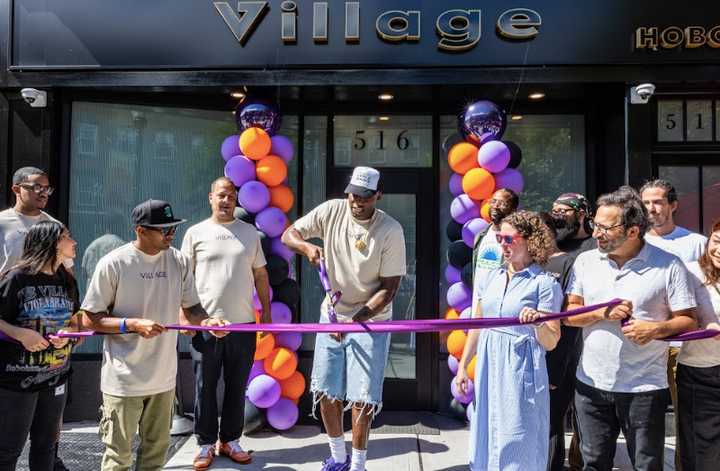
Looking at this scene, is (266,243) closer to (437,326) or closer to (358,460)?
(358,460)

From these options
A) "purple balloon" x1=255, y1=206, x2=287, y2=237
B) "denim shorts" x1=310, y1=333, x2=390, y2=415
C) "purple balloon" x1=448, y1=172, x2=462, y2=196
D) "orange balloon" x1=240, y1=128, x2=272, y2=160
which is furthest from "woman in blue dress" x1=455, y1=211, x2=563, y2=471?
"orange balloon" x1=240, y1=128, x2=272, y2=160

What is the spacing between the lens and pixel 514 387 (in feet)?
9.35

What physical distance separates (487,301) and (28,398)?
248cm

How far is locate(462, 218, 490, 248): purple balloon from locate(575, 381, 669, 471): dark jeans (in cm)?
200

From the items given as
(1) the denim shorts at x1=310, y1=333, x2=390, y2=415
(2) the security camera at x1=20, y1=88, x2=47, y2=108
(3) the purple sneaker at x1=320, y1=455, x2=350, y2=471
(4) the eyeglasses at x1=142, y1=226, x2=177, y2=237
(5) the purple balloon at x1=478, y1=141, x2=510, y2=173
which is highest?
(2) the security camera at x1=20, y1=88, x2=47, y2=108

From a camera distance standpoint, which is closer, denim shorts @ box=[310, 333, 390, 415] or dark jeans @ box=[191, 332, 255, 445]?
denim shorts @ box=[310, 333, 390, 415]

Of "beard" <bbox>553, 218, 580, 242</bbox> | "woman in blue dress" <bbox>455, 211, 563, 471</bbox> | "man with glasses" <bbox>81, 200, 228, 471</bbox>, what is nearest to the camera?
"woman in blue dress" <bbox>455, 211, 563, 471</bbox>

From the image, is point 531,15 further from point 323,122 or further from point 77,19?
point 77,19

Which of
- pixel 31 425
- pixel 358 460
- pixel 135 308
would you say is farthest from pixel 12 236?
pixel 358 460

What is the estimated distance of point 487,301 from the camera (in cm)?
303

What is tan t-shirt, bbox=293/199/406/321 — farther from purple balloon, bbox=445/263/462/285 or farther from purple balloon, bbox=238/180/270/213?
purple balloon, bbox=445/263/462/285

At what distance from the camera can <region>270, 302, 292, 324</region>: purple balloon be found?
4898 millimetres

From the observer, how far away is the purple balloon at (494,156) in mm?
4768

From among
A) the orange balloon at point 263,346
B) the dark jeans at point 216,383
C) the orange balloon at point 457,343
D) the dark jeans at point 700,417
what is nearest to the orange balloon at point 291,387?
the orange balloon at point 263,346
